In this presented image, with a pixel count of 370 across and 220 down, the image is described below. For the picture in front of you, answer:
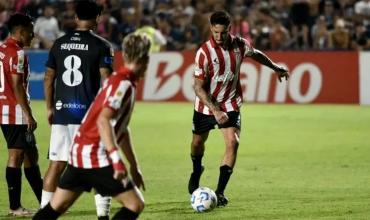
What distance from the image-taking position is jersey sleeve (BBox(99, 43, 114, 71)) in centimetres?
844

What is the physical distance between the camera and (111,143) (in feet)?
21.2

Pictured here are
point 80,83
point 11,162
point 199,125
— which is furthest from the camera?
point 199,125

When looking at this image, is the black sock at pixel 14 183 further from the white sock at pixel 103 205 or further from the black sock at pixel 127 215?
the black sock at pixel 127 215

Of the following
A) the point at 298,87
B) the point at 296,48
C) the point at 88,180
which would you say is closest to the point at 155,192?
the point at 88,180

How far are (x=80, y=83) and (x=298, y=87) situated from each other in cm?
1563

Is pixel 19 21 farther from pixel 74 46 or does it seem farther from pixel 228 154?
pixel 228 154

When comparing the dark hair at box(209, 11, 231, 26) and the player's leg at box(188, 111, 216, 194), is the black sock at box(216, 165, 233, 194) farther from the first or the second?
the dark hair at box(209, 11, 231, 26)

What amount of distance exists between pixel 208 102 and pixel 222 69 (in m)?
0.50

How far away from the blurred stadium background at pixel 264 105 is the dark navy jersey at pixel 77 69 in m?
1.25

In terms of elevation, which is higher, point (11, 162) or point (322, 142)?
point (11, 162)

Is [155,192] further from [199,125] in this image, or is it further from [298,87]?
[298,87]

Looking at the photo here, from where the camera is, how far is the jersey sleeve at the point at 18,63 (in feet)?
29.8

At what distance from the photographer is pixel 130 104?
265 inches

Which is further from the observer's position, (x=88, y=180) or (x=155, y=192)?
(x=155, y=192)
